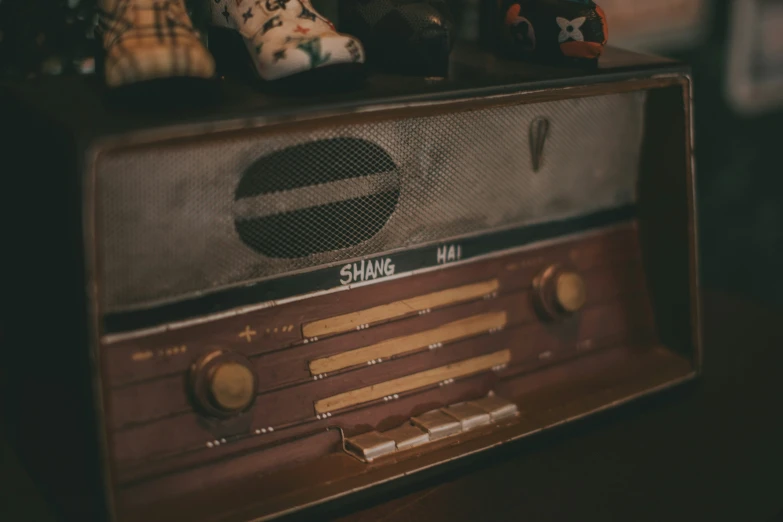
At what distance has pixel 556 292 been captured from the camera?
1.03 meters

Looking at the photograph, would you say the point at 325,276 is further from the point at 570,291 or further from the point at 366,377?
the point at 570,291

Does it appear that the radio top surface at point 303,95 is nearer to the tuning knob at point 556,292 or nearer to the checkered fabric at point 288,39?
the checkered fabric at point 288,39

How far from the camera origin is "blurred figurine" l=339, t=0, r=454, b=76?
92cm

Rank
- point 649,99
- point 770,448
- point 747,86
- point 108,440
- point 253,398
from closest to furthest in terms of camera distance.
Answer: point 108,440
point 253,398
point 770,448
point 649,99
point 747,86

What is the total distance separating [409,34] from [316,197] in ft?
0.70

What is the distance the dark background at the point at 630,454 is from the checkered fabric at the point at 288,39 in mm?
338

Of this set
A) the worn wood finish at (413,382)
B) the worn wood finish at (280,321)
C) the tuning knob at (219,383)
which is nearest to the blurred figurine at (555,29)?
the worn wood finish at (280,321)

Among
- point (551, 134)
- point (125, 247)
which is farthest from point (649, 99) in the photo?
point (125, 247)

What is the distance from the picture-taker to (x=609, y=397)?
3.38ft

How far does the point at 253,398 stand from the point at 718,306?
0.84 m

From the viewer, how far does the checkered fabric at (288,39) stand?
2.66 ft

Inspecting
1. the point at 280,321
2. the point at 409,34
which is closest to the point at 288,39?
the point at 409,34

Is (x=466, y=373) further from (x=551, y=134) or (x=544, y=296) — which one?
(x=551, y=134)

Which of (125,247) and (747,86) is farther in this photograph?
(747,86)
